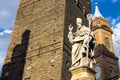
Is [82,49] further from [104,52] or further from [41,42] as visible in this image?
[104,52]

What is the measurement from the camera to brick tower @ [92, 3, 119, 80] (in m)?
25.7

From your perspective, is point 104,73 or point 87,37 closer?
point 87,37

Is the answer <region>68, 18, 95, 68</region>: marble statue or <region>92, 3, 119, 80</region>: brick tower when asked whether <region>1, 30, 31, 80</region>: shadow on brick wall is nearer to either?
<region>92, 3, 119, 80</region>: brick tower

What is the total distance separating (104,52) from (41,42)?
1245 centimetres

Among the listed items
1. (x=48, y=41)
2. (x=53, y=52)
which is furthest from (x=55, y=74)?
(x=48, y=41)

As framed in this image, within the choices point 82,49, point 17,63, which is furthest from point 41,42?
point 82,49

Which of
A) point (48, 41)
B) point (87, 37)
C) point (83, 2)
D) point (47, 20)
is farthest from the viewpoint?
point (83, 2)

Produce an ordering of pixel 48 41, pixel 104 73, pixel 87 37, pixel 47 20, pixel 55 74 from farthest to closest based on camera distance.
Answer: pixel 104 73
pixel 47 20
pixel 48 41
pixel 55 74
pixel 87 37

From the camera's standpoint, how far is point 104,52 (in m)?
27.0

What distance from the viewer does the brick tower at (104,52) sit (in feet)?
84.2

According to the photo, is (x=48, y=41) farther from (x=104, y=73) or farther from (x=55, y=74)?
(x=104, y=73)

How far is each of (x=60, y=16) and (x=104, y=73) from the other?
10.8 m

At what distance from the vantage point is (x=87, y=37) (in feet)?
17.1

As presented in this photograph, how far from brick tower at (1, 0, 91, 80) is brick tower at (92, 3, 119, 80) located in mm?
8092
